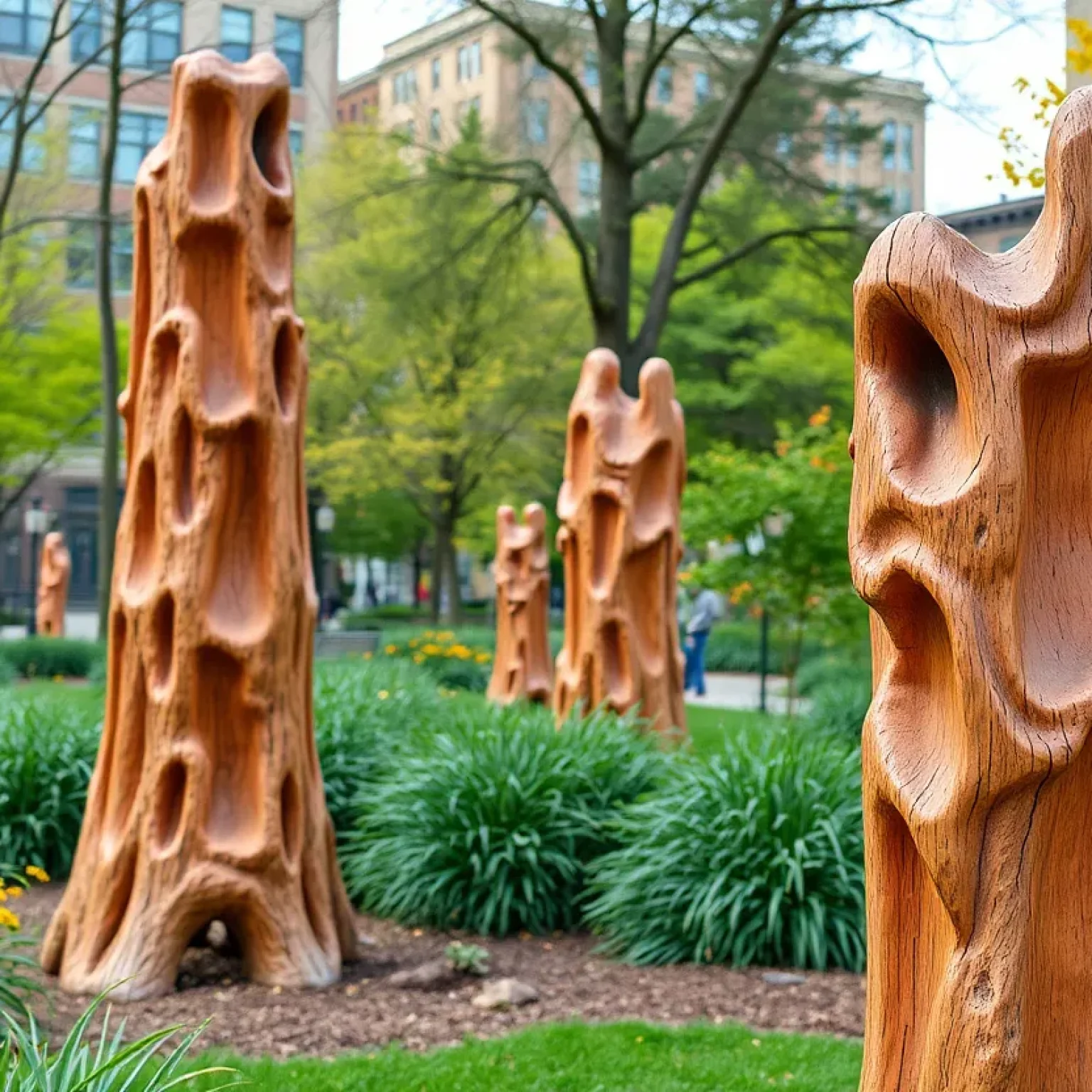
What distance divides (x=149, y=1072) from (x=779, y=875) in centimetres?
315

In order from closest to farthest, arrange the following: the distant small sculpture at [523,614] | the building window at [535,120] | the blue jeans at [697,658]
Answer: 1. the distant small sculpture at [523,614]
2. the building window at [535,120]
3. the blue jeans at [697,658]

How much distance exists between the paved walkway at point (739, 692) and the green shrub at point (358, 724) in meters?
6.21

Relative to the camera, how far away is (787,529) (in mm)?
14359

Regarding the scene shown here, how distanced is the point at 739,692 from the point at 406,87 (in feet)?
37.0

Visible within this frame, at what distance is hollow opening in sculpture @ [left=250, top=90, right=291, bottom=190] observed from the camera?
19.3 feet

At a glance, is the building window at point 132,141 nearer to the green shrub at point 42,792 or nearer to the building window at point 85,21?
the building window at point 85,21

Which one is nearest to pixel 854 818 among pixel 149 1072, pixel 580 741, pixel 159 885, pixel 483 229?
pixel 580 741

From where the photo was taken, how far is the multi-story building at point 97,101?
15.3 metres

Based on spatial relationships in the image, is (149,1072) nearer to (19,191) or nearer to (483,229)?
(483,229)

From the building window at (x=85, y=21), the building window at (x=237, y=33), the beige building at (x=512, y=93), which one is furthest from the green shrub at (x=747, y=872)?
the building window at (x=85, y=21)

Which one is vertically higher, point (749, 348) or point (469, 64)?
point (469, 64)

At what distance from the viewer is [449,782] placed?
716cm

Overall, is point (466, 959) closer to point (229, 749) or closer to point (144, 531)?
point (229, 749)

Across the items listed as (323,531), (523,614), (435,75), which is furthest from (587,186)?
(523,614)
